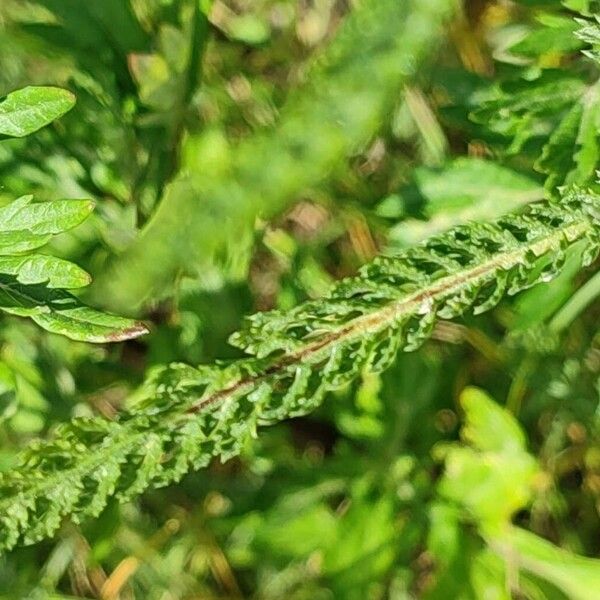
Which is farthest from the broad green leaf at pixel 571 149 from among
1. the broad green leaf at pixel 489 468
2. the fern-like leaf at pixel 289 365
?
the broad green leaf at pixel 489 468

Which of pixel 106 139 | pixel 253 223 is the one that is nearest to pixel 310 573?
pixel 253 223

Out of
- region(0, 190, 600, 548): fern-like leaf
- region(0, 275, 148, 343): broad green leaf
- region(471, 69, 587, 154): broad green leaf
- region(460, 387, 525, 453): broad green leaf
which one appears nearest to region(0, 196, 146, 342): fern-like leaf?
region(0, 275, 148, 343): broad green leaf

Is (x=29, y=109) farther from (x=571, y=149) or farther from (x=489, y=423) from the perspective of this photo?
(x=489, y=423)

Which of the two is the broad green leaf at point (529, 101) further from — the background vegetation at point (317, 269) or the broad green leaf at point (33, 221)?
the broad green leaf at point (33, 221)

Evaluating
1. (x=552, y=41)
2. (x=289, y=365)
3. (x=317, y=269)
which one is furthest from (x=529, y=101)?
(x=317, y=269)

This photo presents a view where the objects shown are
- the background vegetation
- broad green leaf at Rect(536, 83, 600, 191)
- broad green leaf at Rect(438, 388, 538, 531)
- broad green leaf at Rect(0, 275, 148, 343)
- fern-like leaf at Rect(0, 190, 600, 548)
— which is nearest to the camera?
broad green leaf at Rect(0, 275, 148, 343)

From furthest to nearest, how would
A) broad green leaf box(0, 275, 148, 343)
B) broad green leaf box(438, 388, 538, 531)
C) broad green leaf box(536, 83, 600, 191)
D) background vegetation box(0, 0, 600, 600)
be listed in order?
1. broad green leaf box(438, 388, 538, 531)
2. background vegetation box(0, 0, 600, 600)
3. broad green leaf box(536, 83, 600, 191)
4. broad green leaf box(0, 275, 148, 343)

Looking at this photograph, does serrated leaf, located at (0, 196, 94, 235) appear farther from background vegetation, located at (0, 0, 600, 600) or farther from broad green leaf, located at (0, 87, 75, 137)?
background vegetation, located at (0, 0, 600, 600)
